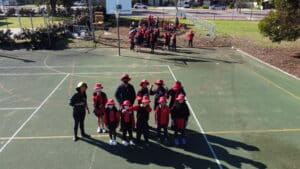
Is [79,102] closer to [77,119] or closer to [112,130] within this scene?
[77,119]

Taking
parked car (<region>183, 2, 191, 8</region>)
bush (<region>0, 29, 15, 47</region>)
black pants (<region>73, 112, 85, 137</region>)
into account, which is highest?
parked car (<region>183, 2, 191, 8</region>)

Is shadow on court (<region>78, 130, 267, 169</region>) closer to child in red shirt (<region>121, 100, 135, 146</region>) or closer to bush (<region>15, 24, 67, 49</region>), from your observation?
child in red shirt (<region>121, 100, 135, 146</region>)

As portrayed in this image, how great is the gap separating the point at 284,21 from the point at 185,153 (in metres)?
16.3

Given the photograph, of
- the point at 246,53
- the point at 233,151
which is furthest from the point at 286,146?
the point at 246,53

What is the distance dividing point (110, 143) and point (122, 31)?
25.9m

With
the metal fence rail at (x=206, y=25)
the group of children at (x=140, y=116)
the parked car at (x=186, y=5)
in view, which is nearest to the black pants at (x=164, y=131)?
the group of children at (x=140, y=116)

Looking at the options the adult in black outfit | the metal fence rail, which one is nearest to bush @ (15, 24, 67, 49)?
the metal fence rail

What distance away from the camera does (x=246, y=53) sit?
25.3m

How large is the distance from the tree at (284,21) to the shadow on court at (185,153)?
575 inches

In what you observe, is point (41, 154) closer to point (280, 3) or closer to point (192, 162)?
point (192, 162)

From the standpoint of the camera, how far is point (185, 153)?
32.9 feet

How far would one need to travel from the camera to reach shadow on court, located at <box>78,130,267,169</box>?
9.44 m

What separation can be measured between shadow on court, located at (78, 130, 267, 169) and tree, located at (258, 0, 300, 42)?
14613mm

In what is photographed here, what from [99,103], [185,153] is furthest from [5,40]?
[185,153]
